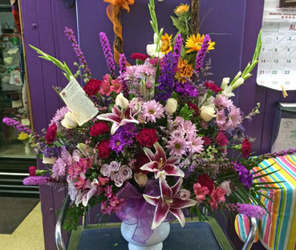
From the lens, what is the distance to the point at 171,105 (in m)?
0.77

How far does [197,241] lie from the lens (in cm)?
113

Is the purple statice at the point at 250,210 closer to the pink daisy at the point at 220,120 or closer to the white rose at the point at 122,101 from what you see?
the pink daisy at the point at 220,120

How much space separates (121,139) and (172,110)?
6.3 inches

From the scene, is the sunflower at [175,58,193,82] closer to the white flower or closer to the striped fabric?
the white flower

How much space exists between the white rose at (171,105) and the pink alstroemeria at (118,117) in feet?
0.30

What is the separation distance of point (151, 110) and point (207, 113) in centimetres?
16

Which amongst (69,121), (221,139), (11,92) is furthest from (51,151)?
(11,92)

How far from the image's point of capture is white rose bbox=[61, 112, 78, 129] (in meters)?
0.78

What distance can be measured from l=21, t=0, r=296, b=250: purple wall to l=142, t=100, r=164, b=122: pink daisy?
0.64 m

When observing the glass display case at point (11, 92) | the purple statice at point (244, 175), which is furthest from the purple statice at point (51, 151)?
the glass display case at point (11, 92)

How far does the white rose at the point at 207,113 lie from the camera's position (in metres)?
0.79

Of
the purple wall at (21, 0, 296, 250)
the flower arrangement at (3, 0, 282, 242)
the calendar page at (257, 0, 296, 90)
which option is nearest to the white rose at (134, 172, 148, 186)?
the flower arrangement at (3, 0, 282, 242)

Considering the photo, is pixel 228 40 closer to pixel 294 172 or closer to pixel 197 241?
pixel 294 172

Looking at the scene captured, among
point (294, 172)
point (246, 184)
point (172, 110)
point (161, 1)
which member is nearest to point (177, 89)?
point (172, 110)
